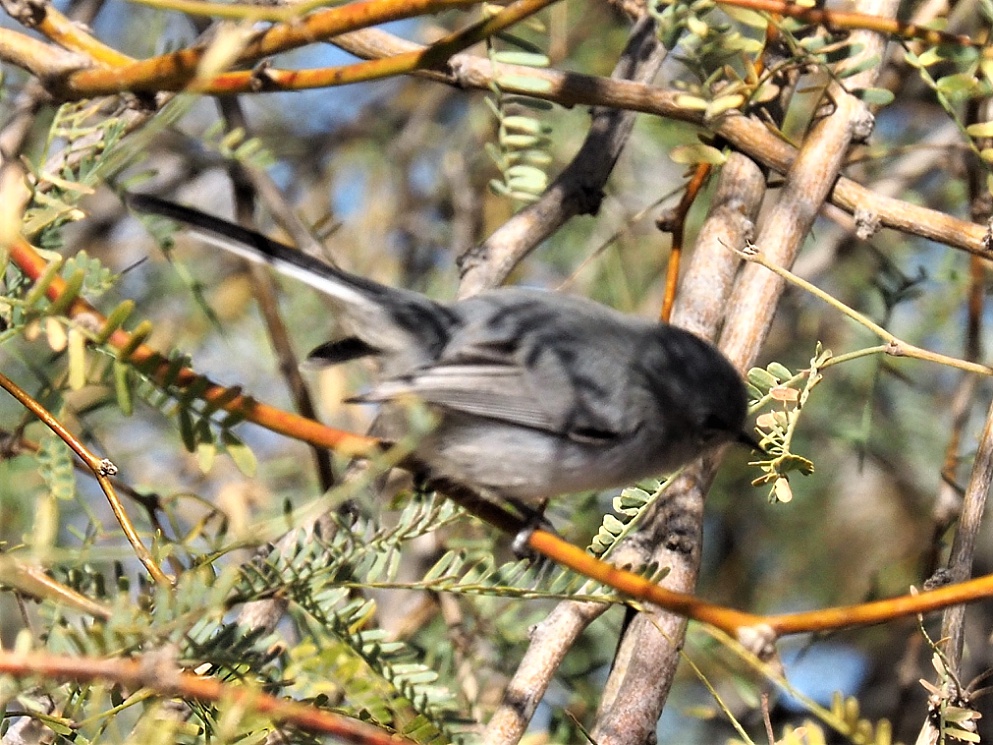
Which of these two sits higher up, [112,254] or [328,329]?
[112,254]

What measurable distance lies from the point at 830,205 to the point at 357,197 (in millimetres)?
2196

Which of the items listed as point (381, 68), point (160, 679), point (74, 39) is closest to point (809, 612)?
point (160, 679)

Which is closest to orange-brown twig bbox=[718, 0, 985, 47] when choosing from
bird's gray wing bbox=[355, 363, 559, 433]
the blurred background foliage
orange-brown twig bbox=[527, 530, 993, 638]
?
orange-brown twig bbox=[527, 530, 993, 638]

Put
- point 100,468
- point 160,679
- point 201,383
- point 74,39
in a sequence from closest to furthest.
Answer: point 160,679
point 201,383
point 100,468
point 74,39

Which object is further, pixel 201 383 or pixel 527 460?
pixel 527 460

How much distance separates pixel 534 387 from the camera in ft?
7.58

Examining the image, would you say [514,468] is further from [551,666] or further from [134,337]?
[134,337]

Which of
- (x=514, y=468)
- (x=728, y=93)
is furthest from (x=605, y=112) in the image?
(x=514, y=468)

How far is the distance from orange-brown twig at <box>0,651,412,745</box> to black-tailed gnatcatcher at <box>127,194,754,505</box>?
1079 mm

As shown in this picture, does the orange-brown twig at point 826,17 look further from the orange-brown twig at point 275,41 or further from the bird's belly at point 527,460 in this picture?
the bird's belly at point 527,460

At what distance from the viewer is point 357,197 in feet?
13.7

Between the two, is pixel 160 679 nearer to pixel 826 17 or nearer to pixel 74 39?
pixel 826 17

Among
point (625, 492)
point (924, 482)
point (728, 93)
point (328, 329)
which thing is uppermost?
point (728, 93)

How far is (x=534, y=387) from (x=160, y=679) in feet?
4.46
